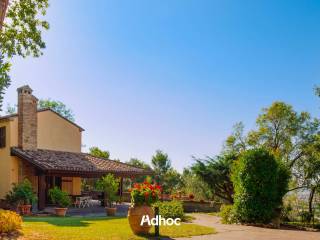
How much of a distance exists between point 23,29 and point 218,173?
14230 millimetres

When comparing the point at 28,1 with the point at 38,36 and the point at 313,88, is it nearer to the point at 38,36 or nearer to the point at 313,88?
the point at 38,36

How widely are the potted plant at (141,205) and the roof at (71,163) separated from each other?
9783 mm

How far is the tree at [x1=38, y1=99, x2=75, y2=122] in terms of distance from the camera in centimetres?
4956

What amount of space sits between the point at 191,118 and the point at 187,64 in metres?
5.67

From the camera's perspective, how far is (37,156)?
22125mm

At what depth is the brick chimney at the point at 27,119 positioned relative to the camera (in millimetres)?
22938

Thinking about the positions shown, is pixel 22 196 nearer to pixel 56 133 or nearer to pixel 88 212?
pixel 88 212

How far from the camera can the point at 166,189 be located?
136 feet

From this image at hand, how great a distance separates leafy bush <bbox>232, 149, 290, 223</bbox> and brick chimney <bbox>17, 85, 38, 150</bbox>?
13412 mm

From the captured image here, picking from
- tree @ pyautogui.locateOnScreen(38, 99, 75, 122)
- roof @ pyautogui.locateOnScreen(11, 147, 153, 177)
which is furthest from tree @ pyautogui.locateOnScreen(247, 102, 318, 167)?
tree @ pyautogui.locateOnScreen(38, 99, 75, 122)

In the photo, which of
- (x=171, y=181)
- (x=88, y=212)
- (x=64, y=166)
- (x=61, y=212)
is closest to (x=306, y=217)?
(x=88, y=212)

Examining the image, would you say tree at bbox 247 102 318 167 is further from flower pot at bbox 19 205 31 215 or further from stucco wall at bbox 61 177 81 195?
flower pot at bbox 19 205 31 215

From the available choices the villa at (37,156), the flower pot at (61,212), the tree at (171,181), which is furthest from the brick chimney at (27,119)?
the tree at (171,181)

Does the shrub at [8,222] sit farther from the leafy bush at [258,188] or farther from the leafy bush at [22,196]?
the leafy bush at [258,188]
